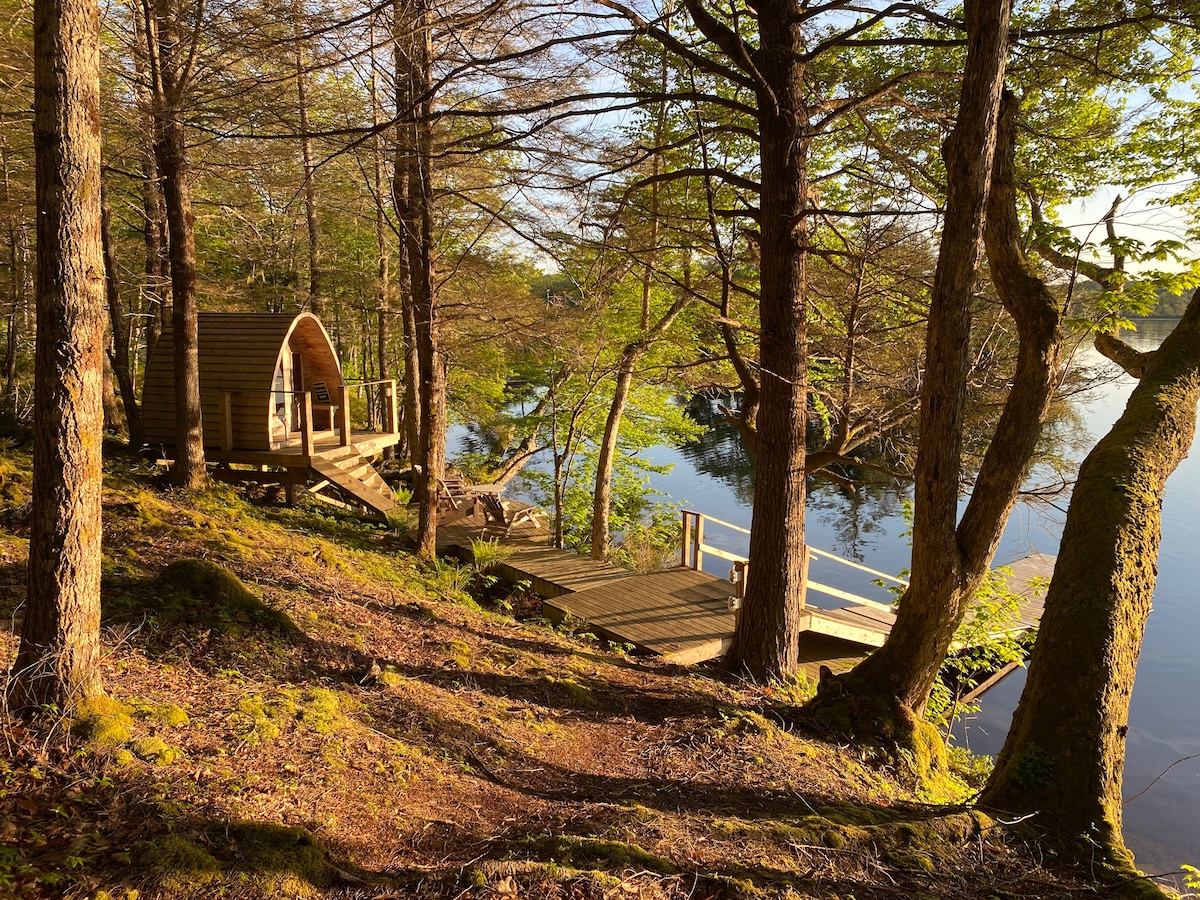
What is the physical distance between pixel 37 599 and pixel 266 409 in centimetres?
841

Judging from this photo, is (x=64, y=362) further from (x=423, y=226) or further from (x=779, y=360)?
(x=423, y=226)

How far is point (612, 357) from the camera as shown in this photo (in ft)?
54.0

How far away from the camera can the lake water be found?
438 inches

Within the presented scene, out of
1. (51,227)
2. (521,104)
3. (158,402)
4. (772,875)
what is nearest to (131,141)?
(158,402)

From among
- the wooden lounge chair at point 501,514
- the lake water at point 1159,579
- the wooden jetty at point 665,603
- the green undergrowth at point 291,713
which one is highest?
the green undergrowth at point 291,713

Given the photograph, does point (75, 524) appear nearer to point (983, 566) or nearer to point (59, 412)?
point (59, 412)

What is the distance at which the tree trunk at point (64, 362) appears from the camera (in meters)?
2.97

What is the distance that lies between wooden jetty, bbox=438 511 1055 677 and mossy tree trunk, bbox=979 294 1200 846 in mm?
4458

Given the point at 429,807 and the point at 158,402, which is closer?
the point at 429,807

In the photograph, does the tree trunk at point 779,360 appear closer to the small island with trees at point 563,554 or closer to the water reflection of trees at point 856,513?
the small island with trees at point 563,554

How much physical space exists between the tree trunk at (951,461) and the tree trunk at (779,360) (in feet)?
3.25

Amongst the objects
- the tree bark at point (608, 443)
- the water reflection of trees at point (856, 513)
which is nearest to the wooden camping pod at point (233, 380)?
the tree bark at point (608, 443)

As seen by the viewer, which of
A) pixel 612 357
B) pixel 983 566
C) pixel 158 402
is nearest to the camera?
pixel 983 566

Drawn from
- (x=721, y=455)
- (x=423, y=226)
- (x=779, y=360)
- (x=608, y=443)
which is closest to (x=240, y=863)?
(x=779, y=360)
